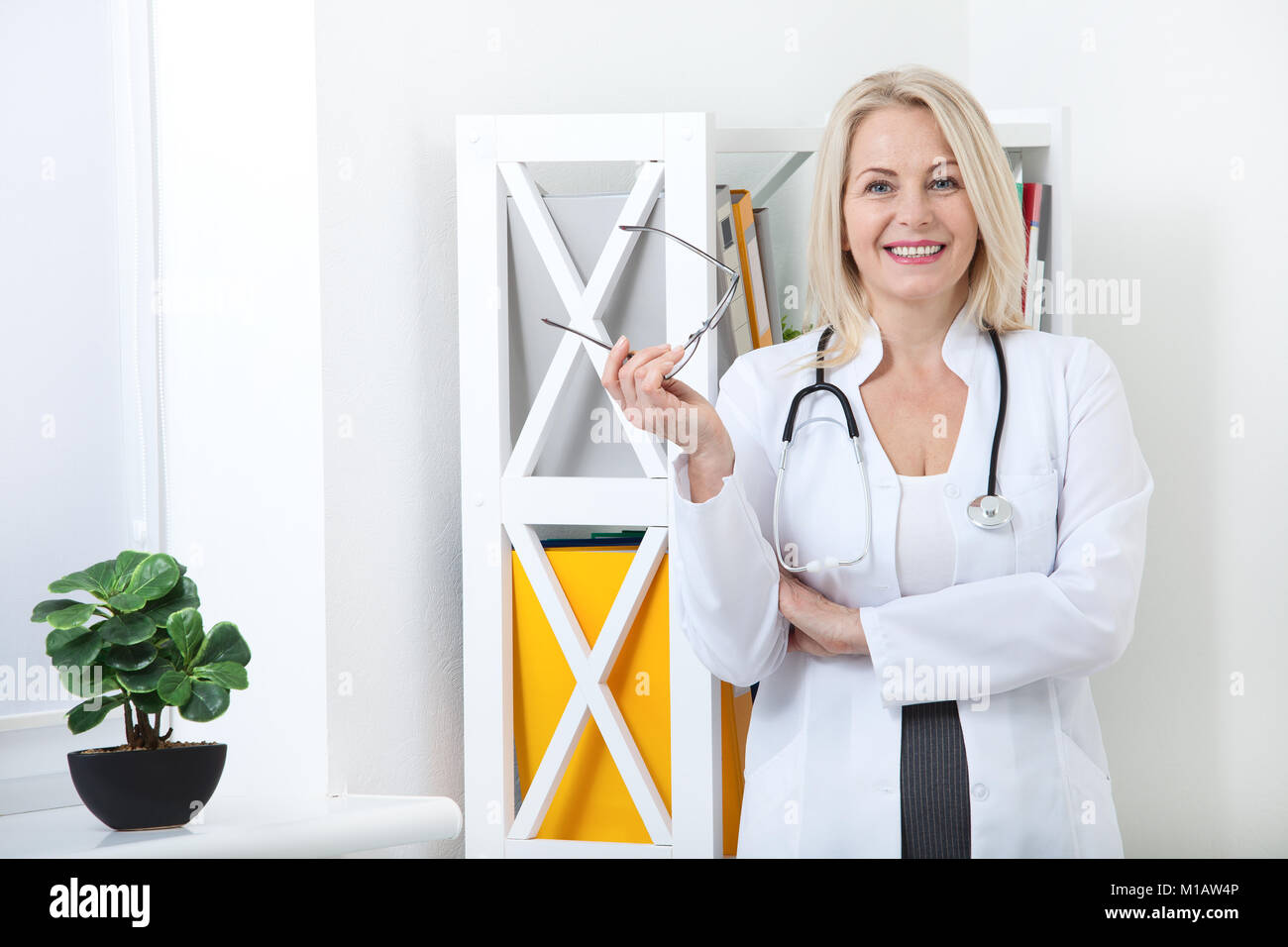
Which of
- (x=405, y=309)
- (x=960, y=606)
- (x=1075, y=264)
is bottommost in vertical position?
(x=960, y=606)

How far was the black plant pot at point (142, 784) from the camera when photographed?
1134 millimetres

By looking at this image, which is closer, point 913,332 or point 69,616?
point 69,616

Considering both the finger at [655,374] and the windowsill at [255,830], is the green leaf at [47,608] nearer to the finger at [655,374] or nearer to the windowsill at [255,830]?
the windowsill at [255,830]

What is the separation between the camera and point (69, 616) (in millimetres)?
1123

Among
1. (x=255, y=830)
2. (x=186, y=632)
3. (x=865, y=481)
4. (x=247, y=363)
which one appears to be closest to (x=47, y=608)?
(x=186, y=632)

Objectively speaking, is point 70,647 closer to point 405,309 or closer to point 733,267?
point 405,309

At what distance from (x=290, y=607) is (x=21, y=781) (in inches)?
14.7

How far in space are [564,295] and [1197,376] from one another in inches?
44.4

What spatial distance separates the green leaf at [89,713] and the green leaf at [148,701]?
0.01 meters

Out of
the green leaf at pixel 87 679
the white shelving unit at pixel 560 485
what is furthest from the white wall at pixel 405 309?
the green leaf at pixel 87 679

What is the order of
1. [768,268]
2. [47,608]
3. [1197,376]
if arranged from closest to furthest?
[47,608] < [768,268] < [1197,376]

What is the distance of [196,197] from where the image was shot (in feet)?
4.95

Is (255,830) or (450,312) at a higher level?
(450,312)
